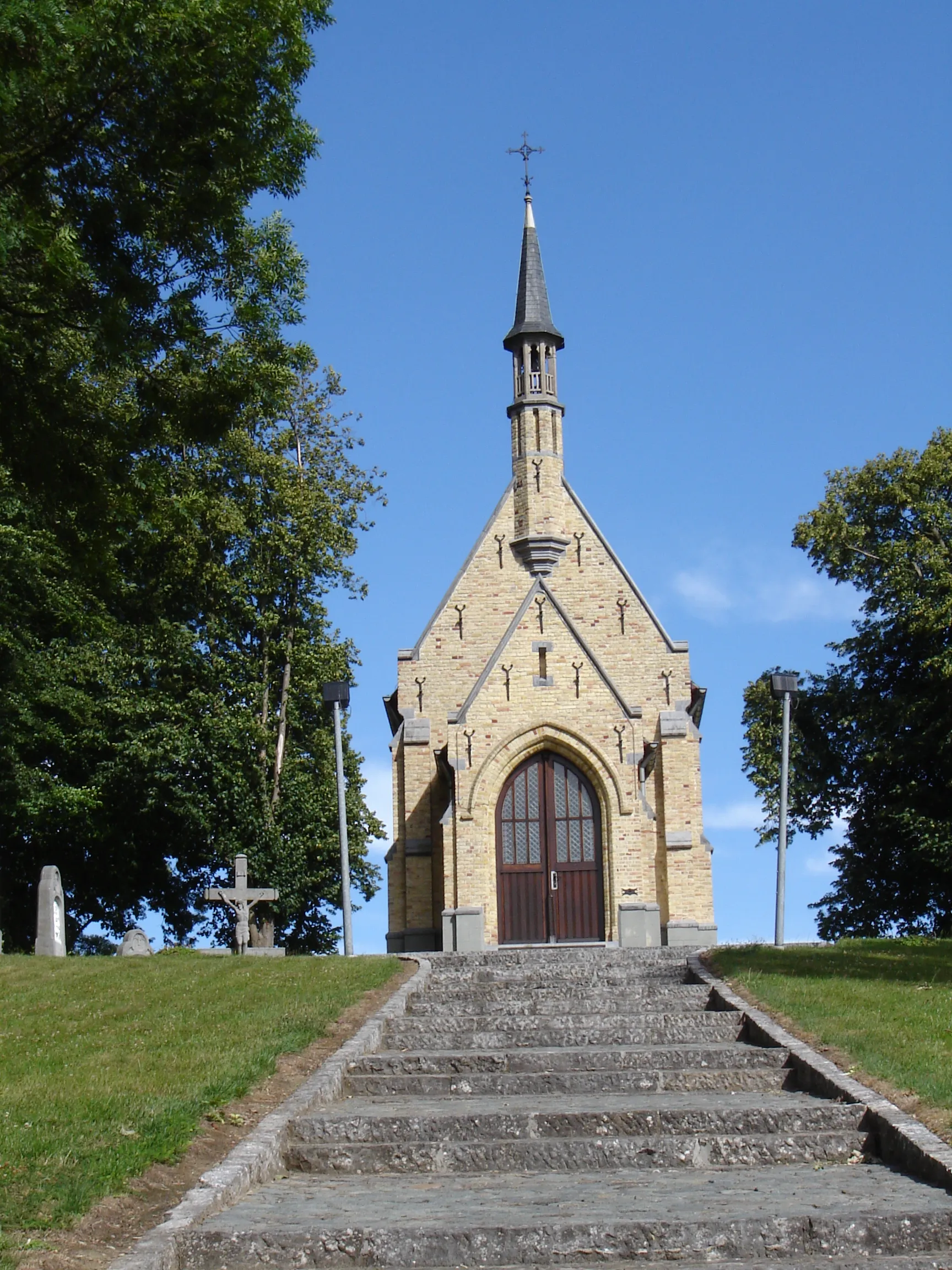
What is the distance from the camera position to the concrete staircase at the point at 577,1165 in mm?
6742

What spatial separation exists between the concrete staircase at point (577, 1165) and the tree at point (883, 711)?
20.4 metres

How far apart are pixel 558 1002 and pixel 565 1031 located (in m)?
1.92

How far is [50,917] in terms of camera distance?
70.5 ft

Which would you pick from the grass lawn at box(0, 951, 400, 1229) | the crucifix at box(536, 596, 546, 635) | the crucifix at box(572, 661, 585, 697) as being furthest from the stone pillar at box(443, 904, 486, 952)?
the crucifix at box(536, 596, 546, 635)

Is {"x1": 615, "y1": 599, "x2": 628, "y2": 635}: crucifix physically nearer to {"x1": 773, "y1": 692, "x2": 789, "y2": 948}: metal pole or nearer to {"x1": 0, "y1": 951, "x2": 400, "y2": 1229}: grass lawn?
{"x1": 773, "y1": 692, "x2": 789, "y2": 948}: metal pole

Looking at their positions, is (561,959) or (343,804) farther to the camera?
(343,804)

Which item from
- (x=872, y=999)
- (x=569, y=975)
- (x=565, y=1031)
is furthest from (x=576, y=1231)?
(x=569, y=975)

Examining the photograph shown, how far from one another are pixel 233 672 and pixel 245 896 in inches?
376

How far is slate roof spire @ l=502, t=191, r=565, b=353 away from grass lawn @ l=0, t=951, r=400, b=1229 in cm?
1445

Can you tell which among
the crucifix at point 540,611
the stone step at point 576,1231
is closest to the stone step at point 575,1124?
the stone step at point 576,1231

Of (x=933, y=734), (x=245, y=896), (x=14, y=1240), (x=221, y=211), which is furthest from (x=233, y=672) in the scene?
(x=14, y=1240)

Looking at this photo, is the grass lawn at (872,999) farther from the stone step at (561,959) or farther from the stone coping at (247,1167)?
the stone coping at (247,1167)

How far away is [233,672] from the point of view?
31.9m

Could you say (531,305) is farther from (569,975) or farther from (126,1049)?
(126,1049)
